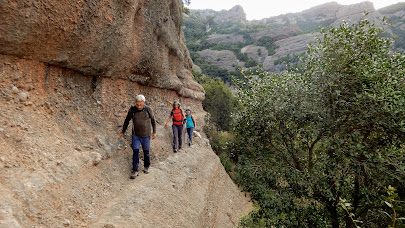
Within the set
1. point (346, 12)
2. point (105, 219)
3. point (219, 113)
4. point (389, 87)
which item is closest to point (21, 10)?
point (105, 219)

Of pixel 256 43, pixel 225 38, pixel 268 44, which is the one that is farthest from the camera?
pixel 225 38

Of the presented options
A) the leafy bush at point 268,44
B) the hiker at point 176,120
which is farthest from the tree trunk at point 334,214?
the leafy bush at point 268,44

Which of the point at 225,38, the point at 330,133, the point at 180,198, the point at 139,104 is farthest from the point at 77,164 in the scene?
the point at 225,38

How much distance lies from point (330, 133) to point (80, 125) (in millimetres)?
6517

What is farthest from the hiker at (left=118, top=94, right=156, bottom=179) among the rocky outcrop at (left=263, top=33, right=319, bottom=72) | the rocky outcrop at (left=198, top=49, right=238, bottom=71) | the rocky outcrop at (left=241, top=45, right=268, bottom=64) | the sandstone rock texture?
the rocky outcrop at (left=241, top=45, right=268, bottom=64)

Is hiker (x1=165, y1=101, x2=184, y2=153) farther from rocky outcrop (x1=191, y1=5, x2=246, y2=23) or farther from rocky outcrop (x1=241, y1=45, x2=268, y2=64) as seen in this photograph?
rocky outcrop (x1=191, y1=5, x2=246, y2=23)

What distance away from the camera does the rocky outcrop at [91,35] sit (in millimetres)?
3997

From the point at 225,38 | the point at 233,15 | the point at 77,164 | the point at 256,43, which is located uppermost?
the point at 233,15

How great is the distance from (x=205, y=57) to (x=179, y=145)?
237 ft

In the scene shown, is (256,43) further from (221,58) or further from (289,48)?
(221,58)

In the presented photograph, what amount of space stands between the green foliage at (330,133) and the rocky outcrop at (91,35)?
13.4 feet

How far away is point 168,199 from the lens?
5.67 meters

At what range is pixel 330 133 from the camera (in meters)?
5.82

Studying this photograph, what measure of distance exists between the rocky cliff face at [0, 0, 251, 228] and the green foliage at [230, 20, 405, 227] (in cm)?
248
